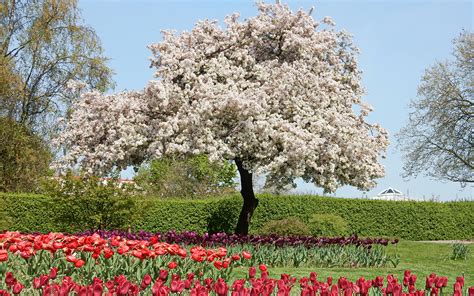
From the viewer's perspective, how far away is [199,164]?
42812 millimetres

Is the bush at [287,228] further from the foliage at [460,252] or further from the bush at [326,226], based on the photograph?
the foliage at [460,252]

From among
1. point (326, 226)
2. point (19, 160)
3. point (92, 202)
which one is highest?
point (19, 160)

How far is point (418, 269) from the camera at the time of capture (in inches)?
552

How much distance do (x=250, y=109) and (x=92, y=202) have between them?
5.41 metres

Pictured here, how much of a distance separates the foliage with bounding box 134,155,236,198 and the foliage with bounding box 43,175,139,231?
17.0 m

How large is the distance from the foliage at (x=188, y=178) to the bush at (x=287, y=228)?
52.6 feet

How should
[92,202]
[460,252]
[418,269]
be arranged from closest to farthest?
[418,269] → [460,252] → [92,202]

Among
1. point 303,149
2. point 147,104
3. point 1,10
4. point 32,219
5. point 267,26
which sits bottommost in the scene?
point 32,219

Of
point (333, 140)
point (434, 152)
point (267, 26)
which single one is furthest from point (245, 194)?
point (434, 152)

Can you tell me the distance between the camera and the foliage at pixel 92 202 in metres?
17.5

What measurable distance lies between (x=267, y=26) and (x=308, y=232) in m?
6.10

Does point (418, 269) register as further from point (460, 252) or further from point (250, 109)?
point (250, 109)

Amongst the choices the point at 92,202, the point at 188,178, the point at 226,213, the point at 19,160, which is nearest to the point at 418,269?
the point at 92,202

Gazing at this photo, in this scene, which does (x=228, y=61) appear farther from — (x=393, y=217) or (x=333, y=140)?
(x=393, y=217)
